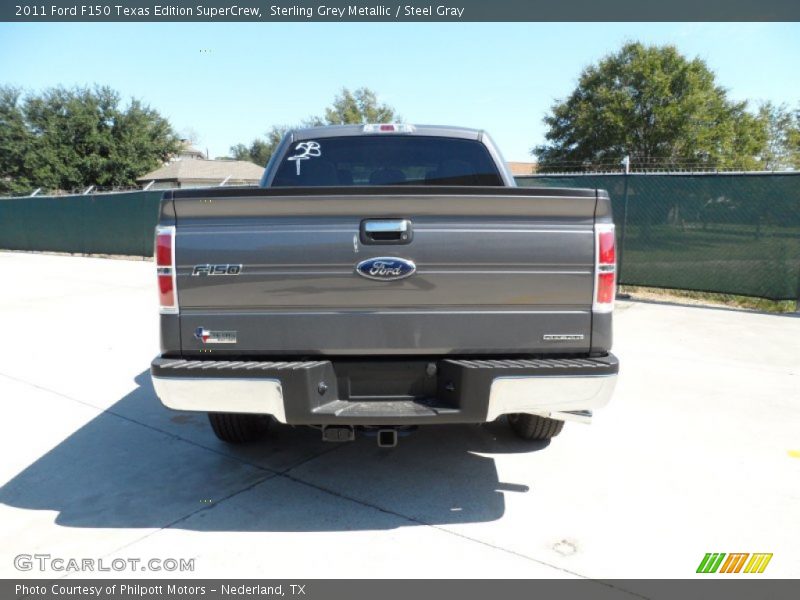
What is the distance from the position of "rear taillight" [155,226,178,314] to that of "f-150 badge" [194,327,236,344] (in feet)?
0.49

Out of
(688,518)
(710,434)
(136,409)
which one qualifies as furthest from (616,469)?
(136,409)

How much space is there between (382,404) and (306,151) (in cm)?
230

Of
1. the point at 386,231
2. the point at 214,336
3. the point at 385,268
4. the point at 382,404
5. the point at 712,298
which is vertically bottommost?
the point at 712,298

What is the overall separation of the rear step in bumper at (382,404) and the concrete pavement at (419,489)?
65cm

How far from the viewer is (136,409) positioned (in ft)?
16.1

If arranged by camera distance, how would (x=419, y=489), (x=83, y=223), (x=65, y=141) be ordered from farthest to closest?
(x=65, y=141) < (x=83, y=223) < (x=419, y=489)

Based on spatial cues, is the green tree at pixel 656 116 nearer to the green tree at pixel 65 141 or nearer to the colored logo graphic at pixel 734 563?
the colored logo graphic at pixel 734 563

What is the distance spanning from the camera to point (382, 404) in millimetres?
2861

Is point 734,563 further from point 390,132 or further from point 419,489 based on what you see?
point 390,132

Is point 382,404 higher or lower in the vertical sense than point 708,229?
lower

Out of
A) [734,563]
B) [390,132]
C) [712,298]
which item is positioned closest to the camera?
[734,563]

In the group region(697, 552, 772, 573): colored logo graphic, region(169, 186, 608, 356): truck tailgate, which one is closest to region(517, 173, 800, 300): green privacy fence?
region(697, 552, 772, 573): colored logo graphic

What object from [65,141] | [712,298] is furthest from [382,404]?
[65,141]

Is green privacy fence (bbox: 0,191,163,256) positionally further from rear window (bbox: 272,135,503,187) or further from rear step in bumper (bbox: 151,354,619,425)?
rear step in bumper (bbox: 151,354,619,425)
